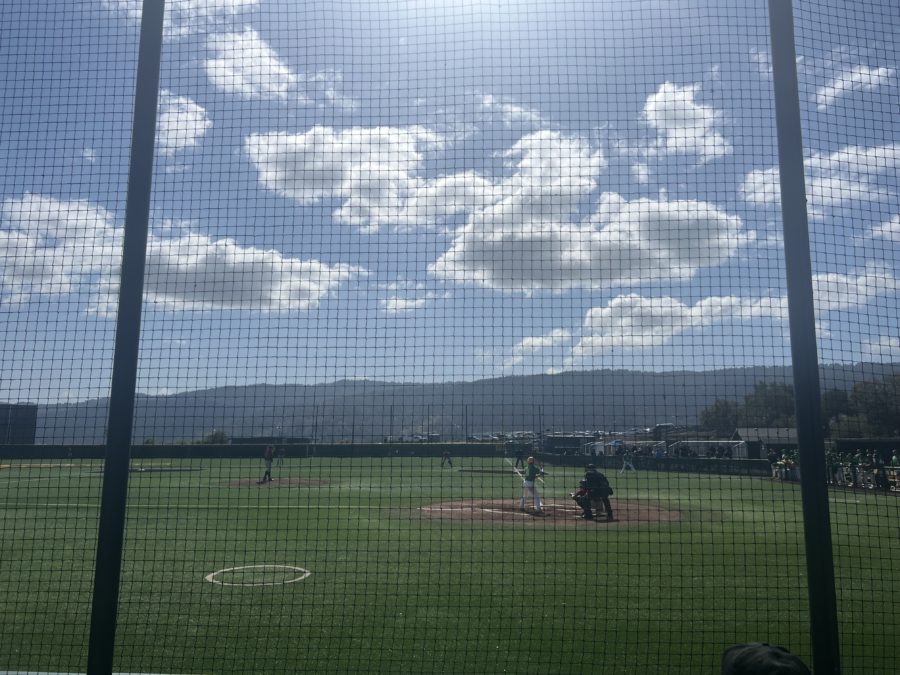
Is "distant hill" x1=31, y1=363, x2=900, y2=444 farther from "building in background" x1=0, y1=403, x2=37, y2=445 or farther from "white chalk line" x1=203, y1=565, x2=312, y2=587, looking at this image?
"white chalk line" x1=203, y1=565, x2=312, y2=587

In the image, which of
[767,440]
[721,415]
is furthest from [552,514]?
[767,440]

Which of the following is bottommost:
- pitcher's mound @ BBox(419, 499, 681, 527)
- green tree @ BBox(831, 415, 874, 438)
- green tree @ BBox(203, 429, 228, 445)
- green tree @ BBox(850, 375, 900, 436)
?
pitcher's mound @ BBox(419, 499, 681, 527)

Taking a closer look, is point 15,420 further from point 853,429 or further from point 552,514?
point 552,514

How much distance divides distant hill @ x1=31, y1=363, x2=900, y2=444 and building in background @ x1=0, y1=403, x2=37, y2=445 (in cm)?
10

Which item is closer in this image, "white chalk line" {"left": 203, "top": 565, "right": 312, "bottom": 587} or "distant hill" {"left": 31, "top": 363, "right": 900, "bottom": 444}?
"distant hill" {"left": 31, "top": 363, "right": 900, "bottom": 444}

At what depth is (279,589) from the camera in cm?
782

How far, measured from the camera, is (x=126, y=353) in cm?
359

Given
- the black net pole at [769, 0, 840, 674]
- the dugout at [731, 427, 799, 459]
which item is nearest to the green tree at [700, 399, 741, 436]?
the dugout at [731, 427, 799, 459]

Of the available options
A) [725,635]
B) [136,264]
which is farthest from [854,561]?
[136,264]

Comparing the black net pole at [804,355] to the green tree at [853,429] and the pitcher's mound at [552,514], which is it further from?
the pitcher's mound at [552,514]

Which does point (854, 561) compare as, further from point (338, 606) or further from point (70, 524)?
point (70, 524)

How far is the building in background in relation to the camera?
4.55 m

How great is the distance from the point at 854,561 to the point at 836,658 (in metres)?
8.21

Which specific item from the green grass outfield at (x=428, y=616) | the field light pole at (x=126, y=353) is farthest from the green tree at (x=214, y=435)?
the field light pole at (x=126, y=353)
